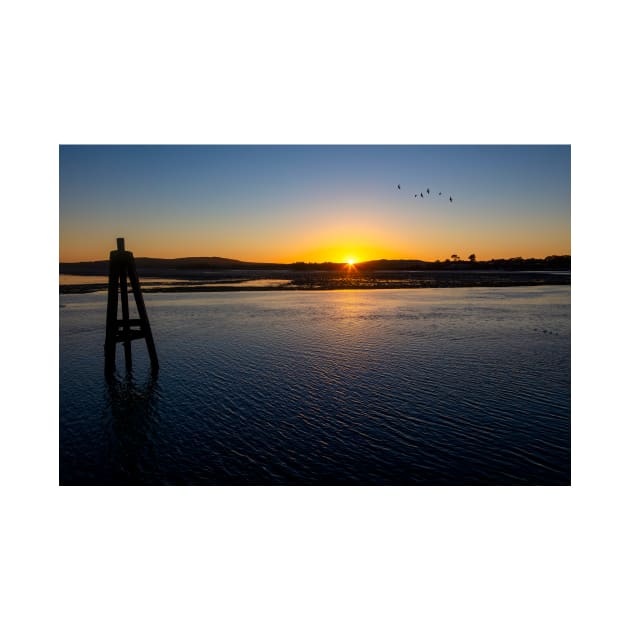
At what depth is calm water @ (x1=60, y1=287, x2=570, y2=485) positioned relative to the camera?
836 cm

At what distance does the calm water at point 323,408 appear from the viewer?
8.36m

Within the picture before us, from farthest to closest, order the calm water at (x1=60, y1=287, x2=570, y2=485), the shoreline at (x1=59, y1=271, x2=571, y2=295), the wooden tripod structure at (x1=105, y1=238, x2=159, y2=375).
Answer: the shoreline at (x1=59, y1=271, x2=571, y2=295), the wooden tripod structure at (x1=105, y1=238, x2=159, y2=375), the calm water at (x1=60, y1=287, x2=570, y2=485)

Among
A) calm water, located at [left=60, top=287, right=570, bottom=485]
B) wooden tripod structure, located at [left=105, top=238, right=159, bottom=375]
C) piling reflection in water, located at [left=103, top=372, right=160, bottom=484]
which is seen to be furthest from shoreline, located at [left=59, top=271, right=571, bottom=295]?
piling reflection in water, located at [left=103, top=372, right=160, bottom=484]

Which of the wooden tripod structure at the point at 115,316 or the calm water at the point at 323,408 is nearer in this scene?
A: the calm water at the point at 323,408

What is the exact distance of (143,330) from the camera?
14.9 m

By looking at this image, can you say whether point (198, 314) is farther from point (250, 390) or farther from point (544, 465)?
point (544, 465)

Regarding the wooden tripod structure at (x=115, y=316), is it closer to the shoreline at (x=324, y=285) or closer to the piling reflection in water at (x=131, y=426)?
the piling reflection in water at (x=131, y=426)

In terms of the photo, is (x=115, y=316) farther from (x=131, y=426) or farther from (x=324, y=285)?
(x=324, y=285)

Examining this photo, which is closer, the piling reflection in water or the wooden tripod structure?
the piling reflection in water

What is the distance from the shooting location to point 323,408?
1123cm

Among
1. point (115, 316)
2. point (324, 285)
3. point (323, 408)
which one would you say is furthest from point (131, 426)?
point (324, 285)

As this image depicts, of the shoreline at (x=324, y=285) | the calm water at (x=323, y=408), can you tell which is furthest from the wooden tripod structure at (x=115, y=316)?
the shoreline at (x=324, y=285)

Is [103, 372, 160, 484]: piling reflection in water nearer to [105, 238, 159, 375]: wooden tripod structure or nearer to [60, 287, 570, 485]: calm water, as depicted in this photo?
[60, 287, 570, 485]: calm water

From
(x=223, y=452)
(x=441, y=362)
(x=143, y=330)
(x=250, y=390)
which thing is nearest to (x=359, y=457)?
(x=223, y=452)
